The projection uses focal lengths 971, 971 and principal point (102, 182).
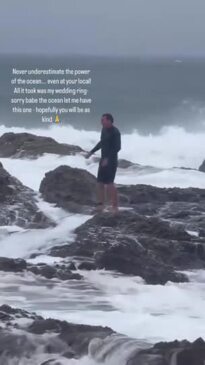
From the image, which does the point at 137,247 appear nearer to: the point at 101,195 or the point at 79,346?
the point at 101,195

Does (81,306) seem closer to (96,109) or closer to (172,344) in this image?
(172,344)

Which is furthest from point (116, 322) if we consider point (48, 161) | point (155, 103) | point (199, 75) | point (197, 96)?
point (199, 75)

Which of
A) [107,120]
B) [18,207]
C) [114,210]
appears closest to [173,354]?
[114,210]

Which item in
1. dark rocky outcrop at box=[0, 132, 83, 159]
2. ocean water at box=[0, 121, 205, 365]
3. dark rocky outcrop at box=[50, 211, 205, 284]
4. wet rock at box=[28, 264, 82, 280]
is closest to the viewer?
ocean water at box=[0, 121, 205, 365]

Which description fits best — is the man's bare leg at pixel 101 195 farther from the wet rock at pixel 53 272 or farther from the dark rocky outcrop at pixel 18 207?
the wet rock at pixel 53 272

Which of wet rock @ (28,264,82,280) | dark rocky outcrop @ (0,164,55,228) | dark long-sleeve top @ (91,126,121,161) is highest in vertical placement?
dark long-sleeve top @ (91,126,121,161)

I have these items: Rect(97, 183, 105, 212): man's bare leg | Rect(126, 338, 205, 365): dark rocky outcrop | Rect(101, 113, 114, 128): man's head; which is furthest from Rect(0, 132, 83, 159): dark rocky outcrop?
Rect(126, 338, 205, 365): dark rocky outcrop

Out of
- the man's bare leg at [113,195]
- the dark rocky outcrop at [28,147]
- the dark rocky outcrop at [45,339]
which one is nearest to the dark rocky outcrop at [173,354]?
the dark rocky outcrop at [45,339]

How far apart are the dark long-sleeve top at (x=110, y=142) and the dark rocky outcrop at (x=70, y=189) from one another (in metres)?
0.73

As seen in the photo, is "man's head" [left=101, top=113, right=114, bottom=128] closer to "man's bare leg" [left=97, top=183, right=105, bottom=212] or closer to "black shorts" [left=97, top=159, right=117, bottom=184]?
"black shorts" [left=97, top=159, right=117, bottom=184]

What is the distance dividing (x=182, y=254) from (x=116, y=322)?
2.34 meters

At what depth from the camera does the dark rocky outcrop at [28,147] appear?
56.7 feet

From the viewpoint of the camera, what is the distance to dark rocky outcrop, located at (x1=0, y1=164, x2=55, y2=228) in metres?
10.5

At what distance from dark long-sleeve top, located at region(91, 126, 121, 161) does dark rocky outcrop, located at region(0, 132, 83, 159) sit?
6405 mm
